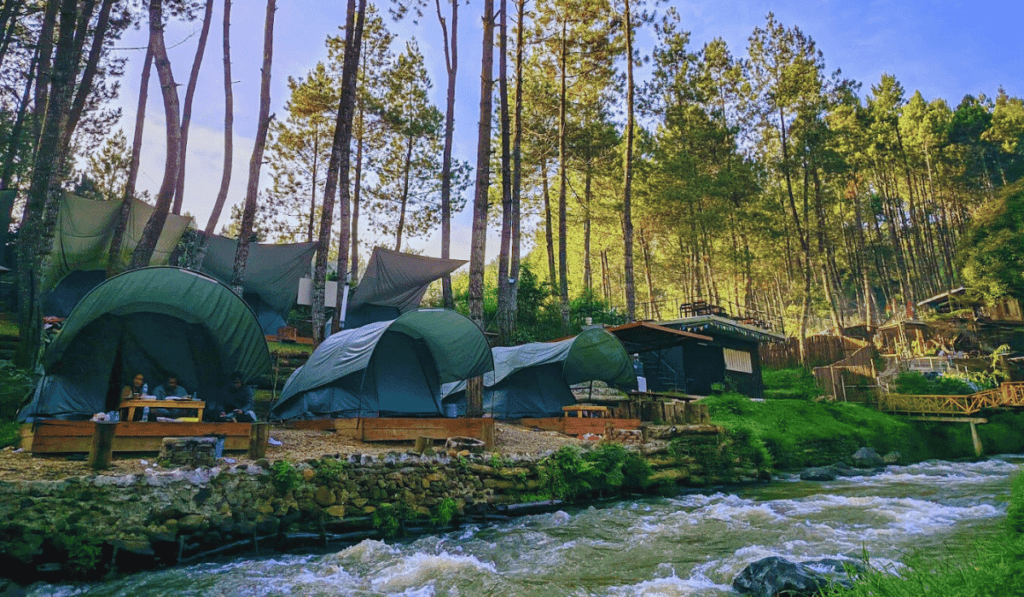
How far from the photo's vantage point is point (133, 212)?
52.5ft

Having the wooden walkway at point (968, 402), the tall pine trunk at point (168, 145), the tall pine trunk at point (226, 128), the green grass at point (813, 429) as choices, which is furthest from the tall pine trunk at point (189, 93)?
the wooden walkway at point (968, 402)

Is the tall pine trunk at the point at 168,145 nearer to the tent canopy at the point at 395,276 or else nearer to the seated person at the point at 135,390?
the seated person at the point at 135,390

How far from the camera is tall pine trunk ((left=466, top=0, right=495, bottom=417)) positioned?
1184cm

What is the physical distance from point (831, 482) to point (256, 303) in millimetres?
17342

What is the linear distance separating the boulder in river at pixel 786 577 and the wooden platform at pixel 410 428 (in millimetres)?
5220

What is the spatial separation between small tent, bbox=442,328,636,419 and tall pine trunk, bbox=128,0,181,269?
743 cm

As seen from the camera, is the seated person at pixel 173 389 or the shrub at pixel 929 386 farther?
the shrub at pixel 929 386

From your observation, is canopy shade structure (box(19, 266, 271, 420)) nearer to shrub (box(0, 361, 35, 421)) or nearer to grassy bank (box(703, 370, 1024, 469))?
shrub (box(0, 361, 35, 421))

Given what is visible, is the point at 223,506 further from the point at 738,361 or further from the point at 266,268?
the point at 738,361

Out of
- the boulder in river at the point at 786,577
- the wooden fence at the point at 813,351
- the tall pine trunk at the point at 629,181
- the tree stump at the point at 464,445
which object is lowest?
the boulder in river at the point at 786,577

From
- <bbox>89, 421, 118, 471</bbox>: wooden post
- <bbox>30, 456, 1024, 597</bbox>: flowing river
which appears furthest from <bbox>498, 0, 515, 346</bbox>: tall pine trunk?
<bbox>89, 421, 118, 471</bbox>: wooden post

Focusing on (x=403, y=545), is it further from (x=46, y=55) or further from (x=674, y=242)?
(x=674, y=242)

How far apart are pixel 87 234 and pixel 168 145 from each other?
14.6 feet

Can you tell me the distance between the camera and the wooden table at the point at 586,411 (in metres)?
13.9
